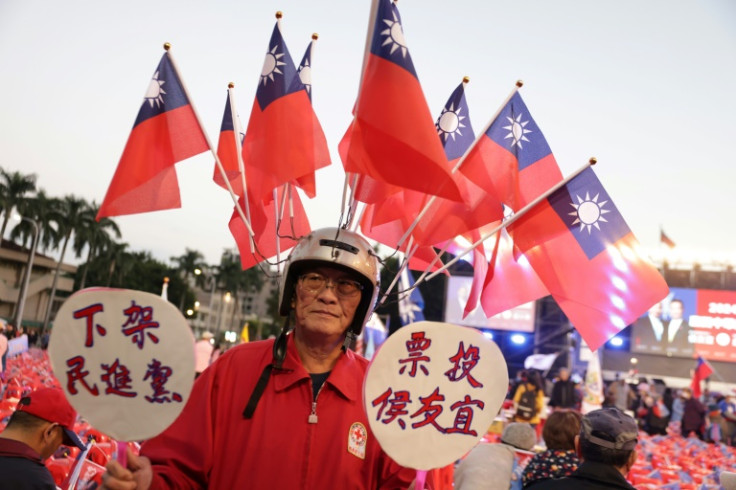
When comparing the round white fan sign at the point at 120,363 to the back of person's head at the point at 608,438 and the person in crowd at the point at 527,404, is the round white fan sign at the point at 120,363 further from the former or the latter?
the person in crowd at the point at 527,404

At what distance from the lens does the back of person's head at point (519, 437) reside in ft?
17.2

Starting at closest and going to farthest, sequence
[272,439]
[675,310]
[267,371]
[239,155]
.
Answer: [272,439] < [267,371] < [239,155] < [675,310]

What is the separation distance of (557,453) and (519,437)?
0.94m

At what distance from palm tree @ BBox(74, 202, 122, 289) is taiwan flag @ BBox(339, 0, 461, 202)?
52141 millimetres

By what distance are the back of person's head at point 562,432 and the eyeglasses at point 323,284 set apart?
217 centimetres

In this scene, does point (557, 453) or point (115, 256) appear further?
point (115, 256)

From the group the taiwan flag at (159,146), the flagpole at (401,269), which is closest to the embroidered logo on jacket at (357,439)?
the flagpole at (401,269)

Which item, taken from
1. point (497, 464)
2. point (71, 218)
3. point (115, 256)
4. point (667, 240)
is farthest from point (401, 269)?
point (115, 256)

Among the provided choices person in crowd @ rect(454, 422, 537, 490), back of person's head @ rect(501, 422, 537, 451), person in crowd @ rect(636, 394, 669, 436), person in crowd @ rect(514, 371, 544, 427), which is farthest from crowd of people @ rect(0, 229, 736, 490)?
person in crowd @ rect(636, 394, 669, 436)

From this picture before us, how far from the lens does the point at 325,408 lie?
2842mm

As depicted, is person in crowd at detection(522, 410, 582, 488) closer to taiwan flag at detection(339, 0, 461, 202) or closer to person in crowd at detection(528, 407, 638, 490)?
person in crowd at detection(528, 407, 638, 490)

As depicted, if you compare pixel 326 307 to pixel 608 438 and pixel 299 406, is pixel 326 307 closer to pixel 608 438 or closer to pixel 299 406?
pixel 299 406

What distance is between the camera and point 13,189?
44.8 m

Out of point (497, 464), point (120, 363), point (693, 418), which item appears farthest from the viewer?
point (693, 418)
